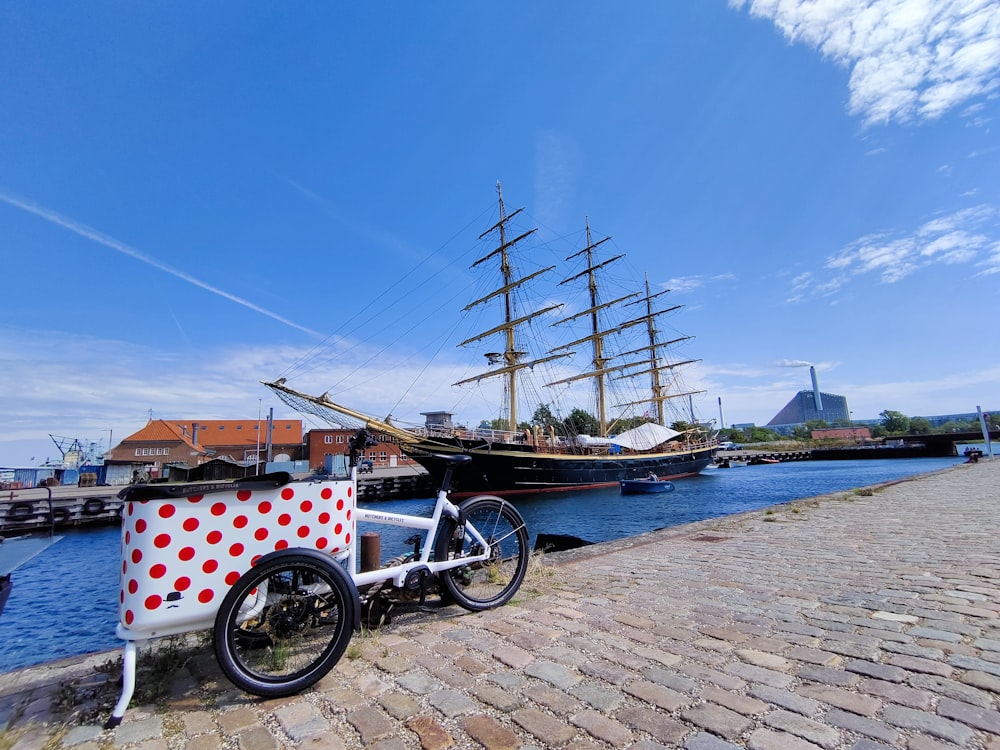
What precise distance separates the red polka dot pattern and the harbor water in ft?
14.1

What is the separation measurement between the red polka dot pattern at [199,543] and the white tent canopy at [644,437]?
42.9 metres

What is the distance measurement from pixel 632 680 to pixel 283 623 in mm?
2009

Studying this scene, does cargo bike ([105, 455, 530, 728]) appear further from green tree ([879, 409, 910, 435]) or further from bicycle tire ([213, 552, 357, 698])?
green tree ([879, 409, 910, 435])

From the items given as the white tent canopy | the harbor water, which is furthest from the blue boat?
the white tent canopy

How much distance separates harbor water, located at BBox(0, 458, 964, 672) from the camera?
7.93m

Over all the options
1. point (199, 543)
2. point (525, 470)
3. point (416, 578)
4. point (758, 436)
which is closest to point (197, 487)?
point (199, 543)

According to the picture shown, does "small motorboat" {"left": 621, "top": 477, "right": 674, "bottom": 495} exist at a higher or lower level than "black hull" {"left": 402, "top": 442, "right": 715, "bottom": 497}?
lower

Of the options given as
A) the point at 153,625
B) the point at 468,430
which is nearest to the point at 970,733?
the point at 153,625

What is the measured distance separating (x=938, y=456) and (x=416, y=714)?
102409mm

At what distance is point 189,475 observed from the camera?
9.52 ft

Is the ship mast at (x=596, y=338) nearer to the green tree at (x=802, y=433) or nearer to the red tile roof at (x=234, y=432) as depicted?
the red tile roof at (x=234, y=432)

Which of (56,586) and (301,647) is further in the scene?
(56,586)

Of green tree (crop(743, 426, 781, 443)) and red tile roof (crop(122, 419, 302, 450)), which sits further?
green tree (crop(743, 426, 781, 443))

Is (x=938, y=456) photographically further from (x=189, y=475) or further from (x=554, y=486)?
(x=189, y=475)
